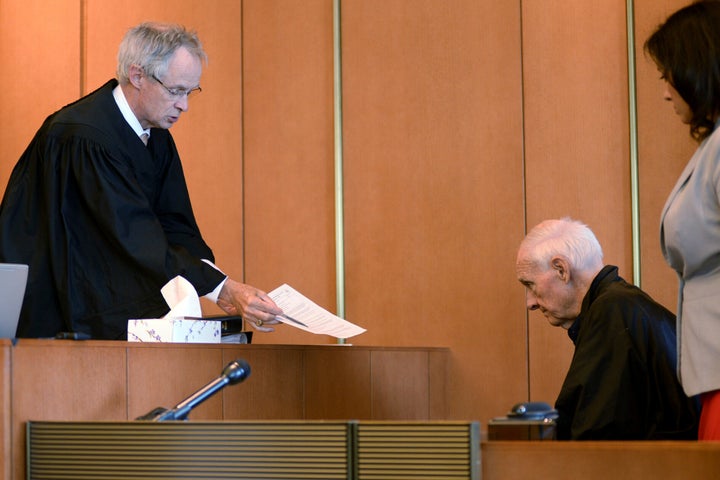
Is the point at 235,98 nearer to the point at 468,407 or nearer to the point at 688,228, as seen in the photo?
the point at 468,407

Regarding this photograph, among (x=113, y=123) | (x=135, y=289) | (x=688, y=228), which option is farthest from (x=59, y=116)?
(x=688, y=228)

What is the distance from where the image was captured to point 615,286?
9.49 feet

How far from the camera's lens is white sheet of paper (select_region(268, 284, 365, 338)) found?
2898 mm

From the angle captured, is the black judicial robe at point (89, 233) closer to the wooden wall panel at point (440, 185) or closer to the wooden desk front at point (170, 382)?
the wooden desk front at point (170, 382)

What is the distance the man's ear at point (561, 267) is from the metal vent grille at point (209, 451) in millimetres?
1514

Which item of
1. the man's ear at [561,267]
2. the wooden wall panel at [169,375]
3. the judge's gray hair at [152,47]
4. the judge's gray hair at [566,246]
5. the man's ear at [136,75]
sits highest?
the judge's gray hair at [152,47]

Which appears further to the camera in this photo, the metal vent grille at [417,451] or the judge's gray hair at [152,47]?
the judge's gray hair at [152,47]

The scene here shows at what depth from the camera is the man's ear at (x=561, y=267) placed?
3252mm

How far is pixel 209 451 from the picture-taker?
77.4 inches

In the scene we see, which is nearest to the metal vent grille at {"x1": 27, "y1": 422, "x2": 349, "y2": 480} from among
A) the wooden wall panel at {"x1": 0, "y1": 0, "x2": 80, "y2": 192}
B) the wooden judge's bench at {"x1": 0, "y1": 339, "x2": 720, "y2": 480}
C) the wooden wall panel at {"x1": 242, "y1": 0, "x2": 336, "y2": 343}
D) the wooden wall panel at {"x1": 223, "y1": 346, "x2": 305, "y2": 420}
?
the wooden judge's bench at {"x1": 0, "y1": 339, "x2": 720, "y2": 480}

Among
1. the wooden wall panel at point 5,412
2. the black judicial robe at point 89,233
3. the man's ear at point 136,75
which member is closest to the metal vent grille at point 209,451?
the wooden wall panel at point 5,412

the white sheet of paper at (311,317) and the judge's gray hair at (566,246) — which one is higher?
the judge's gray hair at (566,246)

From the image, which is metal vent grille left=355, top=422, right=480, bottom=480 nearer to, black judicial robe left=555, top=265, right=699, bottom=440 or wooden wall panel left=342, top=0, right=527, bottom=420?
black judicial robe left=555, top=265, right=699, bottom=440

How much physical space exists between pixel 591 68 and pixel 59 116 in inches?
81.6
